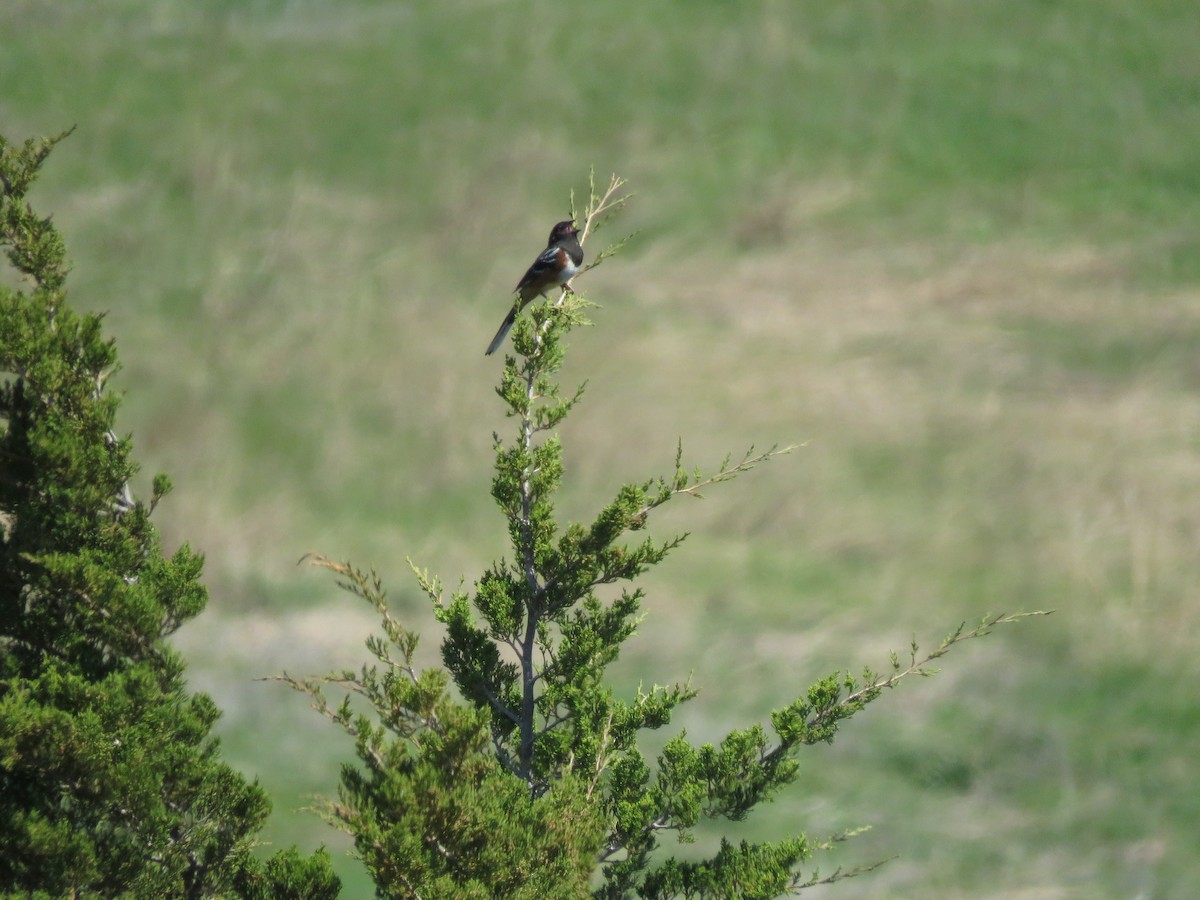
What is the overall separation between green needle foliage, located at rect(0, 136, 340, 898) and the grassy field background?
18.9 metres

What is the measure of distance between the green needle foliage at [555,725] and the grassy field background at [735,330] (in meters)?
18.5

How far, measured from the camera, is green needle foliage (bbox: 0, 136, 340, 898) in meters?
9.87

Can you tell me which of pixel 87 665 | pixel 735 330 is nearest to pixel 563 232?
pixel 87 665

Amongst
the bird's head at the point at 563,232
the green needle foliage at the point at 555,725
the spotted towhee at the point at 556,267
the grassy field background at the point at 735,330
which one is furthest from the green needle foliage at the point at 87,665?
the grassy field background at the point at 735,330

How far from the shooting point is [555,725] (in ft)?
35.6

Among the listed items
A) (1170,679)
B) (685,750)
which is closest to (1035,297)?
(1170,679)

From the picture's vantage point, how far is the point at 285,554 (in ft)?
110

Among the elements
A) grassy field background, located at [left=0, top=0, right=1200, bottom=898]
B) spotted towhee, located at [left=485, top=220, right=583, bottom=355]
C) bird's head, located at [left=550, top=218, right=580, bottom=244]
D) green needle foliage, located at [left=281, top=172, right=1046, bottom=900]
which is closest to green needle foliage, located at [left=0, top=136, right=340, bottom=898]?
green needle foliage, located at [left=281, top=172, right=1046, bottom=900]

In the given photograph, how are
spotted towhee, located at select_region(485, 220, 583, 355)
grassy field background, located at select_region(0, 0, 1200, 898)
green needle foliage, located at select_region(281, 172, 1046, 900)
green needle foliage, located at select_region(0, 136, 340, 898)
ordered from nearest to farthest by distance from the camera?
green needle foliage, located at select_region(281, 172, 1046, 900)
green needle foliage, located at select_region(0, 136, 340, 898)
spotted towhee, located at select_region(485, 220, 583, 355)
grassy field background, located at select_region(0, 0, 1200, 898)

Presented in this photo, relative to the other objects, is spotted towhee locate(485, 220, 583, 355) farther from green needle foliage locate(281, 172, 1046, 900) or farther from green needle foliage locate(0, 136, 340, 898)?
green needle foliage locate(0, 136, 340, 898)

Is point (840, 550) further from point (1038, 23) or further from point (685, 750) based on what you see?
point (685, 750)

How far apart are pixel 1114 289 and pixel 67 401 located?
28.7 m

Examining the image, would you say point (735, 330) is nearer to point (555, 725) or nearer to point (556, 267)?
point (556, 267)

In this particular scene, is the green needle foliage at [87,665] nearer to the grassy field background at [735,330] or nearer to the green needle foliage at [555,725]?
the green needle foliage at [555,725]
